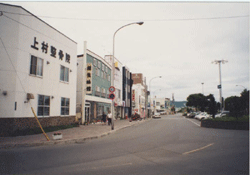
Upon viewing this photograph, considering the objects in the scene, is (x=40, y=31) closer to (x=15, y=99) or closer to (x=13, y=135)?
(x=15, y=99)

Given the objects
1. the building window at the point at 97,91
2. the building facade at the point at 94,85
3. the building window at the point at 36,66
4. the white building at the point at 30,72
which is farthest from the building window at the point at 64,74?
the building window at the point at 97,91

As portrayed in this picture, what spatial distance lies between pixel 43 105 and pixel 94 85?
39.5 feet

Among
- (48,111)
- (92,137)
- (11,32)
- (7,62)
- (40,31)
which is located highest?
(40,31)

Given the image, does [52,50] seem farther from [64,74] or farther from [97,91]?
[97,91]

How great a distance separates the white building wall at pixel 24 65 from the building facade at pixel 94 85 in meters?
5.75

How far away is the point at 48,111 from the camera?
730 inches

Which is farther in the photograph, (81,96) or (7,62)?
(81,96)

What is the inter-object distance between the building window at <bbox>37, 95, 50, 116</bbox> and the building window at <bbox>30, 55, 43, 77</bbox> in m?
2.02

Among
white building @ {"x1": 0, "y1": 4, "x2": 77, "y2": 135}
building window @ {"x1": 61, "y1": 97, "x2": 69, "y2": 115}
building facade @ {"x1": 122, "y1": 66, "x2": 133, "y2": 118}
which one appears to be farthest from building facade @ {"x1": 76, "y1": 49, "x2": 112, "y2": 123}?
building facade @ {"x1": 122, "y1": 66, "x2": 133, "y2": 118}

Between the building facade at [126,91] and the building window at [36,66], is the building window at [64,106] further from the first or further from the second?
the building facade at [126,91]

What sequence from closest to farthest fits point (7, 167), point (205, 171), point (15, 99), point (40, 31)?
point (205, 171)
point (7, 167)
point (15, 99)
point (40, 31)

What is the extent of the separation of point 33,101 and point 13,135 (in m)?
3.58

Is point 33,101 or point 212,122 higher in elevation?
point 33,101

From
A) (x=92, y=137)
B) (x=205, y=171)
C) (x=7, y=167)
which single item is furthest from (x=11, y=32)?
(x=205, y=171)
